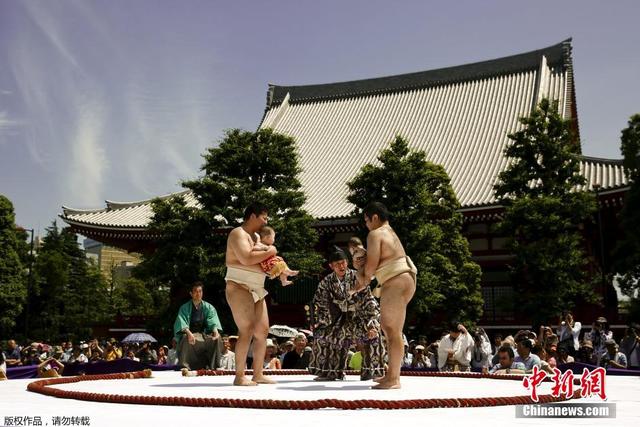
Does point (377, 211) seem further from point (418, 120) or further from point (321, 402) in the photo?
point (418, 120)

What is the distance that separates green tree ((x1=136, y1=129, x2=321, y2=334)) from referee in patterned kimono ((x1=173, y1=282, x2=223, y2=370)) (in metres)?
8.77

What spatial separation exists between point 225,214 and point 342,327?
11.9 m

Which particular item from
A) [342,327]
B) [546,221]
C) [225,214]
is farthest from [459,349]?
[225,214]

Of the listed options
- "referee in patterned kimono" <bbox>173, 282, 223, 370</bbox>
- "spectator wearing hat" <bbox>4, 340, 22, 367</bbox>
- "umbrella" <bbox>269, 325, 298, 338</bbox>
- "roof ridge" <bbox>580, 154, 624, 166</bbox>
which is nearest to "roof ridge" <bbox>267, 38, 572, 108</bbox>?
"roof ridge" <bbox>580, 154, 624, 166</bbox>

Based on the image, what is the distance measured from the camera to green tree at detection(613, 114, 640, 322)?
1750 centimetres

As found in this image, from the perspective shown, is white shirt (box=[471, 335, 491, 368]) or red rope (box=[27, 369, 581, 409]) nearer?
red rope (box=[27, 369, 581, 409])

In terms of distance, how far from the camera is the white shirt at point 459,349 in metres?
11.6

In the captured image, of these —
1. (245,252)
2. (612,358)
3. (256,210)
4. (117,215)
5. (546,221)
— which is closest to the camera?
(245,252)

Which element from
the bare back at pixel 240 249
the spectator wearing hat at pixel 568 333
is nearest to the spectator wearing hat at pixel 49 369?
the bare back at pixel 240 249

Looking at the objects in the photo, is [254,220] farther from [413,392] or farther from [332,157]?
[332,157]

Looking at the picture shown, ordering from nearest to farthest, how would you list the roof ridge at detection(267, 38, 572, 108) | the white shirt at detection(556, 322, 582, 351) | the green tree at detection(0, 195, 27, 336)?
the white shirt at detection(556, 322, 582, 351) < the green tree at detection(0, 195, 27, 336) < the roof ridge at detection(267, 38, 572, 108)

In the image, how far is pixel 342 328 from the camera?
7418mm

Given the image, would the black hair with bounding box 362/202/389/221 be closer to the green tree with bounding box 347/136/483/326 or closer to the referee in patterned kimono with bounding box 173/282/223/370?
the referee in patterned kimono with bounding box 173/282/223/370

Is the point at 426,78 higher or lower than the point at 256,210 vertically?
higher
